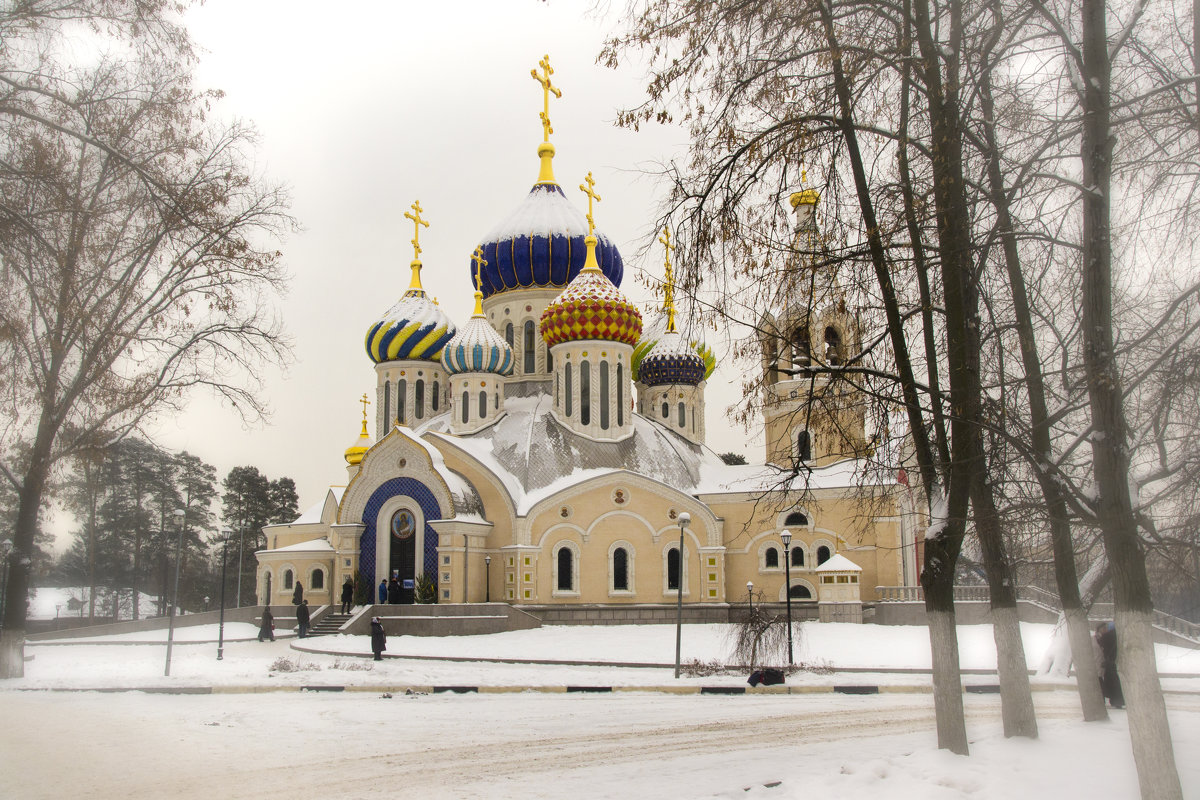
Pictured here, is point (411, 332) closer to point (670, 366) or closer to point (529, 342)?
point (529, 342)

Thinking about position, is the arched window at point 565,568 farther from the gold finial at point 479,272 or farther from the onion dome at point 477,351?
the gold finial at point 479,272

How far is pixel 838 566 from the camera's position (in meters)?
27.1

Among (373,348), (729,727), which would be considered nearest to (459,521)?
(373,348)

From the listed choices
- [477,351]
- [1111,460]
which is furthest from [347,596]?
[1111,460]

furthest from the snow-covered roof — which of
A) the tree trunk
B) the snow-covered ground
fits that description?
the tree trunk

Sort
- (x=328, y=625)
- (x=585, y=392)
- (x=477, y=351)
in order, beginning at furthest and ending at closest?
(x=477, y=351) → (x=585, y=392) → (x=328, y=625)

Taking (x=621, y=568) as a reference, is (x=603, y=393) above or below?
above

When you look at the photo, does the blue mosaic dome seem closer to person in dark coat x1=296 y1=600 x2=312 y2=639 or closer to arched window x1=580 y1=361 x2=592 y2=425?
arched window x1=580 y1=361 x2=592 y2=425

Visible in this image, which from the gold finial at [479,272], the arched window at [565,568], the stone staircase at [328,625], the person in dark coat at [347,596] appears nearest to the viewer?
the stone staircase at [328,625]

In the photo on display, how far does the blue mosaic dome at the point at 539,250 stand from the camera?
3484 centimetres

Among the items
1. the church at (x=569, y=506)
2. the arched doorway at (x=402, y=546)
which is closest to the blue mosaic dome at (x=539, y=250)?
the church at (x=569, y=506)

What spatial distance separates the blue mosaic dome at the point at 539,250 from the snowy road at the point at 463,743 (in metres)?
22.3

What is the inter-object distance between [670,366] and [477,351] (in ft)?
23.3

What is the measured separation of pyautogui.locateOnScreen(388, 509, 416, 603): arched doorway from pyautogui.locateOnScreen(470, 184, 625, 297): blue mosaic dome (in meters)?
10.0
